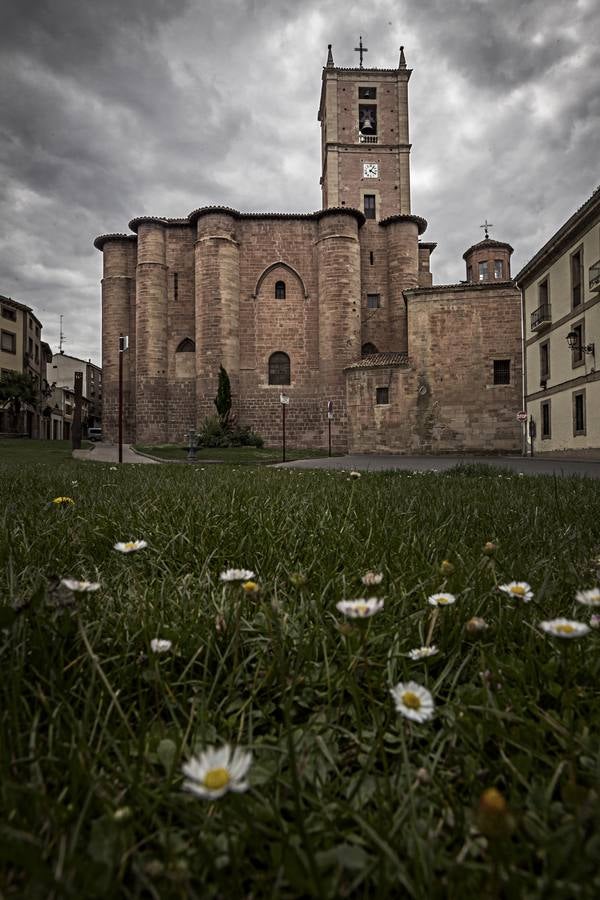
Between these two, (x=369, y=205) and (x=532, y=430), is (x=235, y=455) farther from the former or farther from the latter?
(x=369, y=205)

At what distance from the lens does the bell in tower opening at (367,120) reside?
34.5 meters

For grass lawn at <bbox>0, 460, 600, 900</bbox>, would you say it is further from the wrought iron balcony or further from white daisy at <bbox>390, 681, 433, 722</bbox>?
the wrought iron balcony

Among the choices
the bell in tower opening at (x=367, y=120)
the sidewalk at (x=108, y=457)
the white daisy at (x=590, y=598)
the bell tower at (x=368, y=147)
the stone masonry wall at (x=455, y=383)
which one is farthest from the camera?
the bell in tower opening at (x=367, y=120)

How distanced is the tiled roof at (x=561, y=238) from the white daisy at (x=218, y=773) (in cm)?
2169

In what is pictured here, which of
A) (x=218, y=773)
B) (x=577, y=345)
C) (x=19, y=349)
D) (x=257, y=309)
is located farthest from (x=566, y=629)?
(x=19, y=349)

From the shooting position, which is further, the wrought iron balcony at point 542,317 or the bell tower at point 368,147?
the bell tower at point 368,147

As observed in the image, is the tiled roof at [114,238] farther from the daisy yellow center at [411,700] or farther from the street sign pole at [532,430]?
the daisy yellow center at [411,700]

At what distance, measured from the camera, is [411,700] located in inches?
32.0

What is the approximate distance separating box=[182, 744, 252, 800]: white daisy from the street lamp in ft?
73.0

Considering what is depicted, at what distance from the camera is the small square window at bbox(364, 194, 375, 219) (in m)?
34.0

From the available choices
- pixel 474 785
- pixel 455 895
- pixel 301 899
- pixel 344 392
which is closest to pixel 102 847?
pixel 301 899

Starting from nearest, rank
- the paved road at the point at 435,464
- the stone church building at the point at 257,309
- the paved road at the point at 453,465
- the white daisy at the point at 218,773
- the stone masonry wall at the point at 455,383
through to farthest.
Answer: the white daisy at the point at 218,773 < the paved road at the point at 453,465 < the paved road at the point at 435,464 < the stone masonry wall at the point at 455,383 < the stone church building at the point at 257,309

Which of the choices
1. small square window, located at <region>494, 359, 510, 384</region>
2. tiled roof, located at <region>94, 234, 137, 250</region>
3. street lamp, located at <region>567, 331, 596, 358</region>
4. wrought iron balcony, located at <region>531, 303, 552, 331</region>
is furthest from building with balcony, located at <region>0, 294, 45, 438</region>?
street lamp, located at <region>567, 331, 596, 358</region>

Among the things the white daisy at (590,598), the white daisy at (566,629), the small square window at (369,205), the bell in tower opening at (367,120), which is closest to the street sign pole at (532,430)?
the small square window at (369,205)
